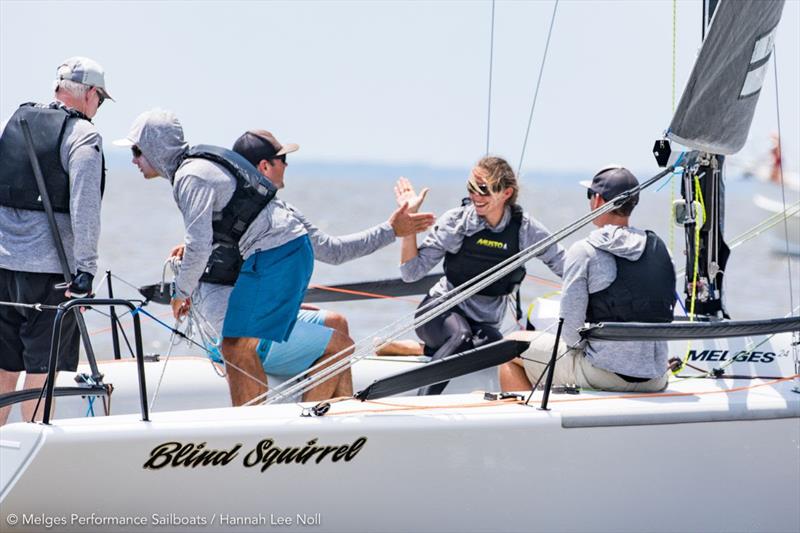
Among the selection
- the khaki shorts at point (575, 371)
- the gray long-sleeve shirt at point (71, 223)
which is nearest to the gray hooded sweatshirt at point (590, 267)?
the khaki shorts at point (575, 371)

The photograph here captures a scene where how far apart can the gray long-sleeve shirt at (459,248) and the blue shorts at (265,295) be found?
0.70 meters

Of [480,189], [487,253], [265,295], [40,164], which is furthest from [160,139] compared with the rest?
[487,253]

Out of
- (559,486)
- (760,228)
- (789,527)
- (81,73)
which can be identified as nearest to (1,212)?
(81,73)

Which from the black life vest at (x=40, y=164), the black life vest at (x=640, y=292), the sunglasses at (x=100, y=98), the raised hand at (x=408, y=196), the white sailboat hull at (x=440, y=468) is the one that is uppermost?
the sunglasses at (x=100, y=98)

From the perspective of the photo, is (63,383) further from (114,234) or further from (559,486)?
(114,234)

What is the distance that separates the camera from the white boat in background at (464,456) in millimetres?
3658

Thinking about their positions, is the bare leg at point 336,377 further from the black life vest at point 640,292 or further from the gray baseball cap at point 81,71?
the gray baseball cap at point 81,71

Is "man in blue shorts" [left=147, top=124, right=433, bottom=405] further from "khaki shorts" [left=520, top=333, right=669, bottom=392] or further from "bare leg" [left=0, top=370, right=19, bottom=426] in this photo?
"khaki shorts" [left=520, top=333, right=669, bottom=392]

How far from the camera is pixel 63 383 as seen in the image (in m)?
4.91

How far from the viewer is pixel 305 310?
17.1 ft

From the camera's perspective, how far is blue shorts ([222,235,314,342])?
14.8ft

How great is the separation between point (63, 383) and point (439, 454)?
1.77 m

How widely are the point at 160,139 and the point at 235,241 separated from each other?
449 millimetres

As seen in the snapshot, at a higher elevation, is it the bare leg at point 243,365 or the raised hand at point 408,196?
the raised hand at point 408,196
